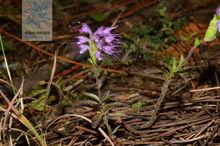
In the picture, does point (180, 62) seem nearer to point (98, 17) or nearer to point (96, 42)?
point (96, 42)

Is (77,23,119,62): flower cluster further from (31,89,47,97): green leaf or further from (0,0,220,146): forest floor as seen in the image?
(31,89,47,97): green leaf

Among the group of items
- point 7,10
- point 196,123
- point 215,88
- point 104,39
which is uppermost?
point 7,10

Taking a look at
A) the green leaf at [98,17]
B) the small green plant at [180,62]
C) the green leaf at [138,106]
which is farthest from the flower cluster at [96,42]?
the green leaf at [98,17]

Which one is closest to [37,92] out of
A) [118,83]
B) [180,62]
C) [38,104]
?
[38,104]

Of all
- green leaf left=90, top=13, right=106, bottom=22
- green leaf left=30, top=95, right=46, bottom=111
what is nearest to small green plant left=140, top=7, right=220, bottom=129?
green leaf left=30, top=95, right=46, bottom=111

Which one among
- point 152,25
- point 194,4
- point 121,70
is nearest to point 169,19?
point 152,25

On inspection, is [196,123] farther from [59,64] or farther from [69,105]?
[59,64]

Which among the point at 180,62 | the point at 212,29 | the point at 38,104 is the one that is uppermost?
the point at 212,29

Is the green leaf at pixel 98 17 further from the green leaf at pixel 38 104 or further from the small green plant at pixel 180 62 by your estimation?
the small green plant at pixel 180 62
